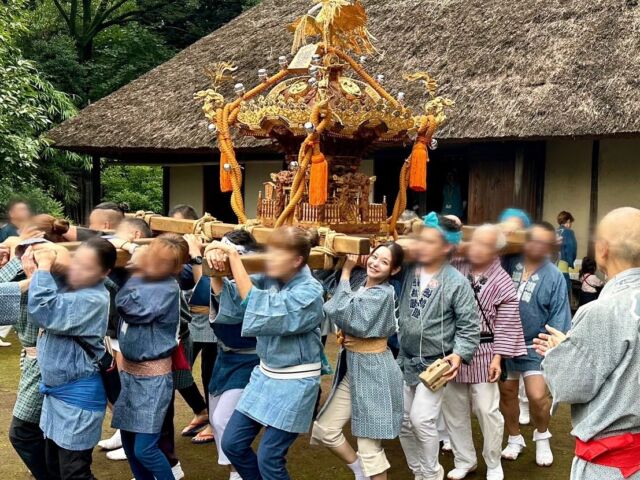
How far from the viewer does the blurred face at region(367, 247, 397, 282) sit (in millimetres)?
3715

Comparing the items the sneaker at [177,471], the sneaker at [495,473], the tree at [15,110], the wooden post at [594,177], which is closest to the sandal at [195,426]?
the sneaker at [177,471]

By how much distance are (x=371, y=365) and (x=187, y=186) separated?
1046cm

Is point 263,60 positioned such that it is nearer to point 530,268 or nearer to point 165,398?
point 530,268

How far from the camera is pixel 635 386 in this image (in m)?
2.48

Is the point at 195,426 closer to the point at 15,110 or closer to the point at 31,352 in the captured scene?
the point at 31,352

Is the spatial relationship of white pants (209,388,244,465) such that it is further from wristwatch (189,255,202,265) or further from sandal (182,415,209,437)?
sandal (182,415,209,437)

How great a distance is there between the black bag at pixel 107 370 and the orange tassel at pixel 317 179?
1.58m

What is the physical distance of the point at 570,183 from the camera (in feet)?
31.4

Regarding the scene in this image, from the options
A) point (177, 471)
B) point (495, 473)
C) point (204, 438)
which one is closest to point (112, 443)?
point (204, 438)

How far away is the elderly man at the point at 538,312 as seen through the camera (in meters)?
4.50

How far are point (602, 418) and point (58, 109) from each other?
1252cm

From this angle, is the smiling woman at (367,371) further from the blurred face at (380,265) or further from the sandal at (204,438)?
the sandal at (204,438)

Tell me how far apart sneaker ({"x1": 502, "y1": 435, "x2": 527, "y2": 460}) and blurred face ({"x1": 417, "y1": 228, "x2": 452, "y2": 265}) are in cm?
151

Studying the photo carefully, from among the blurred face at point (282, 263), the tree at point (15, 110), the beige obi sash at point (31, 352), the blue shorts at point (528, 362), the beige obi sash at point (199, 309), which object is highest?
the tree at point (15, 110)
